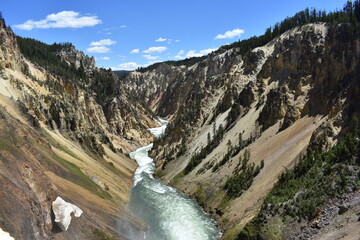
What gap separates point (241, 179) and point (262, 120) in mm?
17915

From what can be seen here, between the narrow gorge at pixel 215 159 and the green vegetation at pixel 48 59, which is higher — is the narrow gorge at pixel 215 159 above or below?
below

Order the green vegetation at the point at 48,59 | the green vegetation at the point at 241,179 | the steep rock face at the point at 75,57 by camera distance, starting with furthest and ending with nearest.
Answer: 1. the steep rock face at the point at 75,57
2. the green vegetation at the point at 48,59
3. the green vegetation at the point at 241,179

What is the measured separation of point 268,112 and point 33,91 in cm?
4005

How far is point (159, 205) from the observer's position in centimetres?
4619

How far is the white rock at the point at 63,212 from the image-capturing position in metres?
23.6

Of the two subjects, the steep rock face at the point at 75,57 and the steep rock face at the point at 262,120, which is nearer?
the steep rock face at the point at 262,120

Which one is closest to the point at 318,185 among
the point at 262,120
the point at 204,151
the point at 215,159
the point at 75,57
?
the point at 215,159

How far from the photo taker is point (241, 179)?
149 ft

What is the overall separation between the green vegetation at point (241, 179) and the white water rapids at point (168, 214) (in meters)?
4.68

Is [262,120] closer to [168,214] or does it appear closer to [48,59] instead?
[168,214]

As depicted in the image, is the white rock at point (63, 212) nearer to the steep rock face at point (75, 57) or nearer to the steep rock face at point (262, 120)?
the steep rock face at point (262, 120)

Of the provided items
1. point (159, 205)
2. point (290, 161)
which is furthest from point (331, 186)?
point (159, 205)

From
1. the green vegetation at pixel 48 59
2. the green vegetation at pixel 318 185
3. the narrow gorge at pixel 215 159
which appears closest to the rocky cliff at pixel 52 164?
the narrow gorge at pixel 215 159

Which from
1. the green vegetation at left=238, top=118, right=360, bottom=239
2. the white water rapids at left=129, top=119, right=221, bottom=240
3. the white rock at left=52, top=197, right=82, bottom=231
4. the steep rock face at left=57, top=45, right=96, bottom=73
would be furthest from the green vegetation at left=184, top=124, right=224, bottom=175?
the steep rock face at left=57, top=45, right=96, bottom=73
